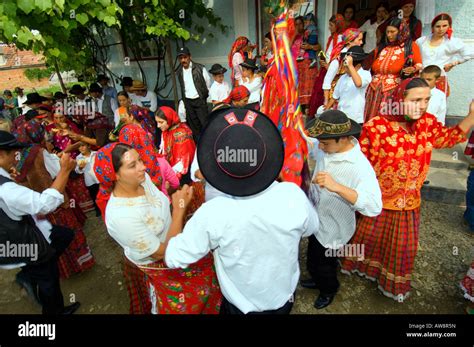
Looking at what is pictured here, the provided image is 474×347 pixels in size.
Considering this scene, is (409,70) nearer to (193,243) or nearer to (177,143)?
(177,143)

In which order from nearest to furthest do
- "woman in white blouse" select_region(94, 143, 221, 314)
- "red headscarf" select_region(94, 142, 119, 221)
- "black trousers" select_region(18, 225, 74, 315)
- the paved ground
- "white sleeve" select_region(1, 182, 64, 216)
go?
"woman in white blouse" select_region(94, 143, 221, 314) < "red headscarf" select_region(94, 142, 119, 221) < "white sleeve" select_region(1, 182, 64, 216) < "black trousers" select_region(18, 225, 74, 315) < the paved ground

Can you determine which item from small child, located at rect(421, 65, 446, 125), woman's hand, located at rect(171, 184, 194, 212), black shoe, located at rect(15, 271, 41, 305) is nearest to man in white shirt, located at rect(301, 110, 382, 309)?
woman's hand, located at rect(171, 184, 194, 212)

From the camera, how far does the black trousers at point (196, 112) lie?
6.65 metres

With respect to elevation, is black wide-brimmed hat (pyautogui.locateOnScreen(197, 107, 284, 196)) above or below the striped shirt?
above

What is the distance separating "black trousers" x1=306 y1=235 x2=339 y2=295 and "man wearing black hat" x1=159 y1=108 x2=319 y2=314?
101 centimetres

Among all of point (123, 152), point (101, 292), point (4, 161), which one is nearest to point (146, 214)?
point (123, 152)

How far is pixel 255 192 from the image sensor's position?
137 cm

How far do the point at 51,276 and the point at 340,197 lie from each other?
2629mm

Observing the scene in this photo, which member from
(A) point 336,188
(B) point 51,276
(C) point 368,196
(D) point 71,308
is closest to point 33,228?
(B) point 51,276

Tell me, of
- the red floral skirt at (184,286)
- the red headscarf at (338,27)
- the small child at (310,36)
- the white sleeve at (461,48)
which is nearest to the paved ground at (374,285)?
the red floral skirt at (184,286)

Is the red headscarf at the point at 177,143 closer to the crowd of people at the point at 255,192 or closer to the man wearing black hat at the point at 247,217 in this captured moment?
the crowd of people at the point at 255,192

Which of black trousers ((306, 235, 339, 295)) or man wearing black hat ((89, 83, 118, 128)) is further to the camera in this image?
man wearing black hat ((89, 83, 118, 128))

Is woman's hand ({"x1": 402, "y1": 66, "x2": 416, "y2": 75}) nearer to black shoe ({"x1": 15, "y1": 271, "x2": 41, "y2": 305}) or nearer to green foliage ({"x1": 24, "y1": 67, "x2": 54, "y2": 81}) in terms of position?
black shoe ({"x1": 15, "y1": 271, "x2": 41, "y2": 305})

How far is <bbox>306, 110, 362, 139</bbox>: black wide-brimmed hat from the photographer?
2.14m
